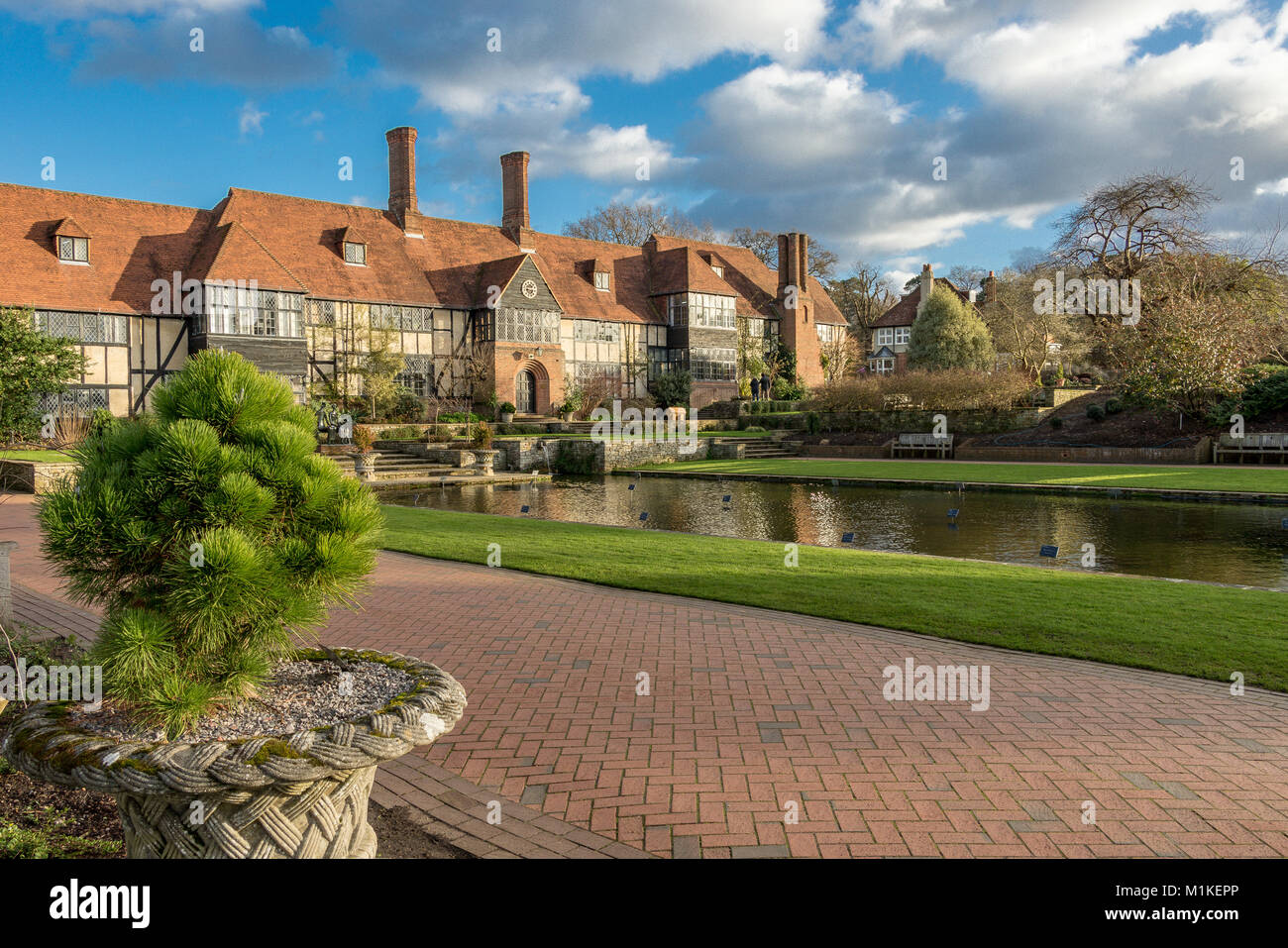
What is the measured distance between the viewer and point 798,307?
5391 cm

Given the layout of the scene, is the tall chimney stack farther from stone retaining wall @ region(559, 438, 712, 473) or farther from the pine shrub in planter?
the pine shrub in planter

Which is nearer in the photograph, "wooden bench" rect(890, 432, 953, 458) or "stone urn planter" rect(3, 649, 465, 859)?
"stone urn planter" rect(3, 649, 465, 859)

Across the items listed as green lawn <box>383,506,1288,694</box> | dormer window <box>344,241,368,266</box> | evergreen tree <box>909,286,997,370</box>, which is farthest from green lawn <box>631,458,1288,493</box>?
dormer window <box>344,241,368,266</box>

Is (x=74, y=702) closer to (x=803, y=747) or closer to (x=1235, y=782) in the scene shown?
(x=803, y=747)

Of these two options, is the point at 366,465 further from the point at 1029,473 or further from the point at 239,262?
the point at 1029,473

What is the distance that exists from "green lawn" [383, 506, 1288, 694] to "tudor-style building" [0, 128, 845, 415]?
60.6ft

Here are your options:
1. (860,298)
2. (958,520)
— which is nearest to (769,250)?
(860,298)

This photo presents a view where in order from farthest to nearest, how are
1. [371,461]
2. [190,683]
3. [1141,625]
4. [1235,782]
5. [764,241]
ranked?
1. [764,241]
2. [371,461]
3. [1141,625]
4. [1235,782]
5. [190,683]

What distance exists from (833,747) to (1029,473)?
21.6 metres

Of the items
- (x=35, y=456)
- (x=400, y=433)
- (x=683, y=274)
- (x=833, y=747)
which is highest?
(x=683, y=274)

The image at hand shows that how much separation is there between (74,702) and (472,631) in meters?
3.96

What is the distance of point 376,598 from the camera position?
8703 millimetres

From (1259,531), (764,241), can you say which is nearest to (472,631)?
(1259,531)

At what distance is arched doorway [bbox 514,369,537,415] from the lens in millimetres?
42688
